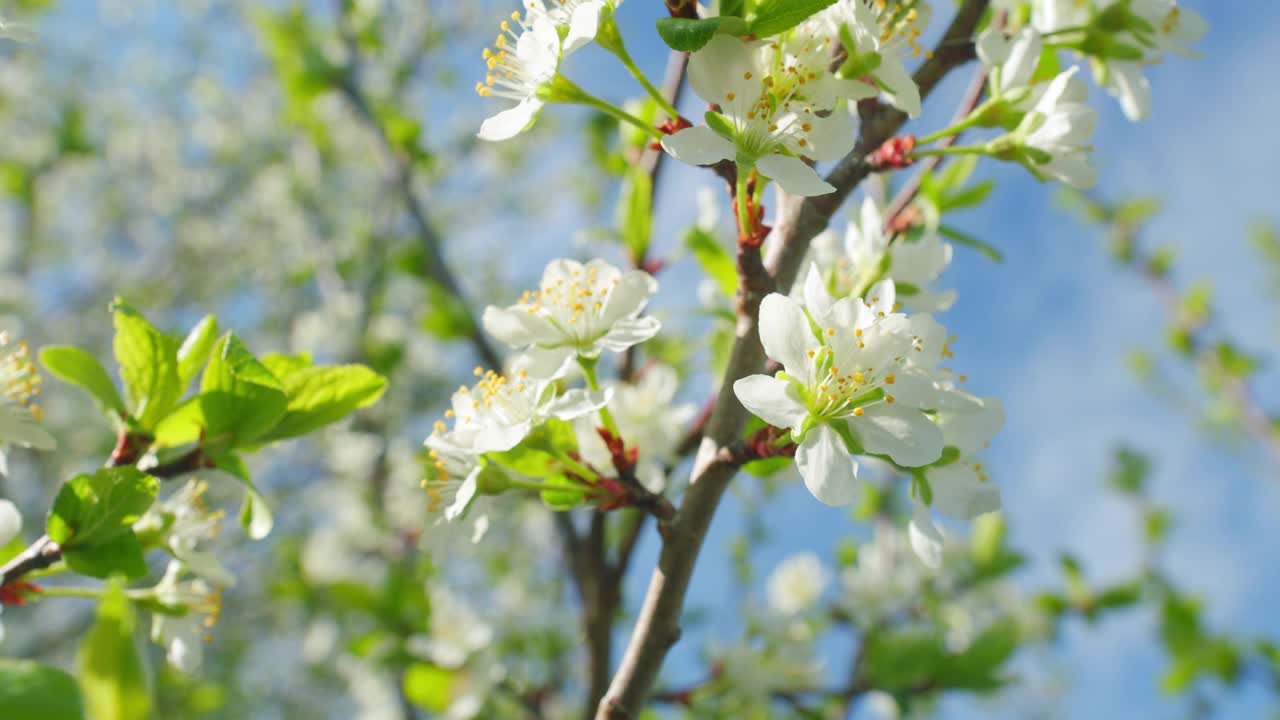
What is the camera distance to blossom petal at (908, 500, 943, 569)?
1303mm

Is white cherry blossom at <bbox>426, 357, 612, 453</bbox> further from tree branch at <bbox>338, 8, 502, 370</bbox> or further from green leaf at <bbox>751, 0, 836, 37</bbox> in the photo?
tree branch at <bbox>338, 8, 502, 370</bbox>

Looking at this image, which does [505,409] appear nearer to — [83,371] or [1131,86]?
[83,371]

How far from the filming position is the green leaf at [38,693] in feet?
2.39

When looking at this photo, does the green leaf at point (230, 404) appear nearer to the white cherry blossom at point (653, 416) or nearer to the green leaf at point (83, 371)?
the green leaf at point (83, 371)

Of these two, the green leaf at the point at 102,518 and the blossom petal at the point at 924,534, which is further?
the blossom petal at the point at 924,534

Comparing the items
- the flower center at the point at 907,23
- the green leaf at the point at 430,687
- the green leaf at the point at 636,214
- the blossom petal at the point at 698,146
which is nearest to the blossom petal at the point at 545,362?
the blossom petal at the point at 698,146

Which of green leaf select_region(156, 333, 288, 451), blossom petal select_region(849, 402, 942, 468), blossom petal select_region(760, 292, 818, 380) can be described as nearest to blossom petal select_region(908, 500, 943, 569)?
blossom petal select_region(849, 402, 942, 468)

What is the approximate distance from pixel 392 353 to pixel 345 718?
824 centimetres

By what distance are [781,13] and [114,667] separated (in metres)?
0.94

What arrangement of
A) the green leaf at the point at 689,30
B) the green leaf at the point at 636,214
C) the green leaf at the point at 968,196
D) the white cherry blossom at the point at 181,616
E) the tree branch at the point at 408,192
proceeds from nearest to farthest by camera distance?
1. the green leaf at the point at 689,30
2. the white cherry blossom at the point at 181,616
3. the green leaf at the point at 968,196
4. the green leaf at the point at 636,214
5. the tree branch at the point at 408,192

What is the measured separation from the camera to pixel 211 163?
397 inches

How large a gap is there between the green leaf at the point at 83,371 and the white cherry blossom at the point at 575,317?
57 cm

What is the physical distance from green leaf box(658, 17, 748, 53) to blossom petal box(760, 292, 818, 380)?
0.31m

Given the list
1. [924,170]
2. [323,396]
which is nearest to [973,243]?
[924,170]
